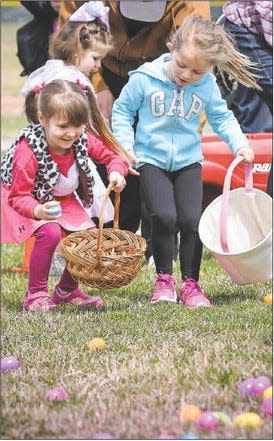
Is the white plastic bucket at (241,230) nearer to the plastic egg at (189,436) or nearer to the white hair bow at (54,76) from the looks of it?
the white hair bow at (54,76)

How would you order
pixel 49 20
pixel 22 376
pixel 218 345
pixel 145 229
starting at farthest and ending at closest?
pixel 49 20 → pixel 145 229 → pixel 218 345 → pixel 22 376

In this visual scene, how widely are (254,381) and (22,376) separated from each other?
78cm

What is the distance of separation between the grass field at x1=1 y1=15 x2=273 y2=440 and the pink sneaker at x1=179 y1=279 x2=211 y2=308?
78 mm

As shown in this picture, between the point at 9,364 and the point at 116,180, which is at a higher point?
the point at 116,180

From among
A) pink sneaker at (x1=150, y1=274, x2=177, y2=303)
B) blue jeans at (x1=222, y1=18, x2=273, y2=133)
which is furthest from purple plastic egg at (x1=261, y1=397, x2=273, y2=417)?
blue jeans at (x1=222, y1=18, x2=273, y2=133)

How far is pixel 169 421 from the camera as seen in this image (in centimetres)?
307

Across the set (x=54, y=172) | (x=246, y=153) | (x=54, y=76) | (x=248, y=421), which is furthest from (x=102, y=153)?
(x=248, y=421)

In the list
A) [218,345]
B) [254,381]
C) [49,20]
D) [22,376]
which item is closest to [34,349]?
[22,376]

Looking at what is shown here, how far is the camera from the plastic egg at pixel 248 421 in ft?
9.80

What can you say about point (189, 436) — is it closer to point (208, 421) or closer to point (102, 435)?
point (208, 421)

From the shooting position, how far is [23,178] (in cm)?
476

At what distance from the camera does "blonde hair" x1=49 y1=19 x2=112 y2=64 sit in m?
5.64

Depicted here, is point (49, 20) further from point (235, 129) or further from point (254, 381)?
point (254, 381)

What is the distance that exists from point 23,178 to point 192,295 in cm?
Result: 87
